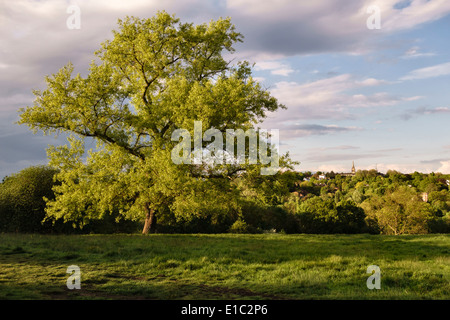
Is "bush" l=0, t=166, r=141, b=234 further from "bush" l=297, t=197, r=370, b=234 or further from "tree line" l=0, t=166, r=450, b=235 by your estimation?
"bush" l=297, t=197, r=370, b=234

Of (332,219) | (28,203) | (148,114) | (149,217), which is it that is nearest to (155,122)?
(148,114)

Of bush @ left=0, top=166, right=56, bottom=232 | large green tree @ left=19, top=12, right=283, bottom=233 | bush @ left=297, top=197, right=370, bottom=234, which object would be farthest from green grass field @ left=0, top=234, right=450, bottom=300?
bush @ left=297, top=197, right=370, bottom=234

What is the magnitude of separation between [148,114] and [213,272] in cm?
1666

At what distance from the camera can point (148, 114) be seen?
28234 millimetres

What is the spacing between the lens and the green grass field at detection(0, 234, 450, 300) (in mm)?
11602

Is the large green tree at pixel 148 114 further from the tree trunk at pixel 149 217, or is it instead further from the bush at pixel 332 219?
the bush at pixel 332 219

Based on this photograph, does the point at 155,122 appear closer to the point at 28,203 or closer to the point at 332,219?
the point at 28,203

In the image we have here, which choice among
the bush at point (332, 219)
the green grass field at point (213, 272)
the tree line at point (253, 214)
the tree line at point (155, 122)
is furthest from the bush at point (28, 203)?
the bush at point (332, 219)

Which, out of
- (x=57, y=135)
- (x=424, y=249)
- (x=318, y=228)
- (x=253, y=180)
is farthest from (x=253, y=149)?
(x=318, y=228)

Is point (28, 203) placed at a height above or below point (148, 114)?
below

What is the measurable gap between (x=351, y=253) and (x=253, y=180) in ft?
33.0

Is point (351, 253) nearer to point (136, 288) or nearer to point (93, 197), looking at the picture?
point (136, 288)

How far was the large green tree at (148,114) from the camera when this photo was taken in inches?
1024
